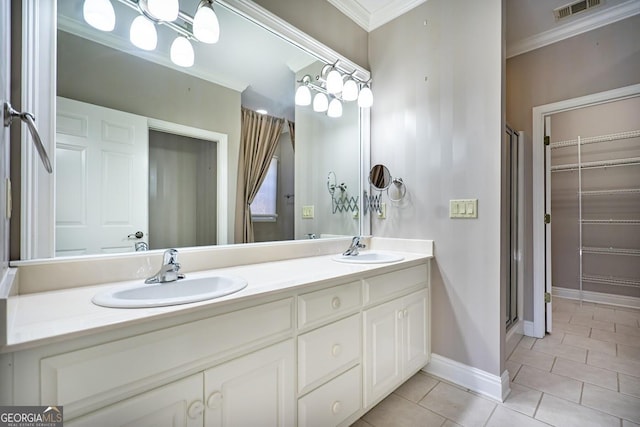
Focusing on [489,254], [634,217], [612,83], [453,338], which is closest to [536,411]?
[453,338]

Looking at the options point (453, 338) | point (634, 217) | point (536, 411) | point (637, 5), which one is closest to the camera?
point (536, 411)

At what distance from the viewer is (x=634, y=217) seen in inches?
123

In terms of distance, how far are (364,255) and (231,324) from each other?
1235 millimetres

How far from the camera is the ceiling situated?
2109 millimetres

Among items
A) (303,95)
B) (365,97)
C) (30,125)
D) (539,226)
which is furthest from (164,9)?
(539,226)

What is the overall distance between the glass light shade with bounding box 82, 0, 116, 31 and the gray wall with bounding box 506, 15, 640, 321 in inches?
122

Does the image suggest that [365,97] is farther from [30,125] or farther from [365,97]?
[30,125]

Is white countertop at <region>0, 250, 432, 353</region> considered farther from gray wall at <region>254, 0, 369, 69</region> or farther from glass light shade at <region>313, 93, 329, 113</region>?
gray wall at <region>254, 0, 369, 69</region>

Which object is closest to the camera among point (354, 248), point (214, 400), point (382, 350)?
point (214, 400)

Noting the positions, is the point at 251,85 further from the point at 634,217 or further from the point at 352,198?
the point at 634,217

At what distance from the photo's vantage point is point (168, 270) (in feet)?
3.68

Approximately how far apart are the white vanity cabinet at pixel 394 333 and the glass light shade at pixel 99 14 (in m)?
1.61

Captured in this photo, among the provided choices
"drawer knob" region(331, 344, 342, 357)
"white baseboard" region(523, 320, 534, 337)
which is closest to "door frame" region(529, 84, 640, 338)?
"white baseboard" region(523, 320, 534, 337)

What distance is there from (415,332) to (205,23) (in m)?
2.04
